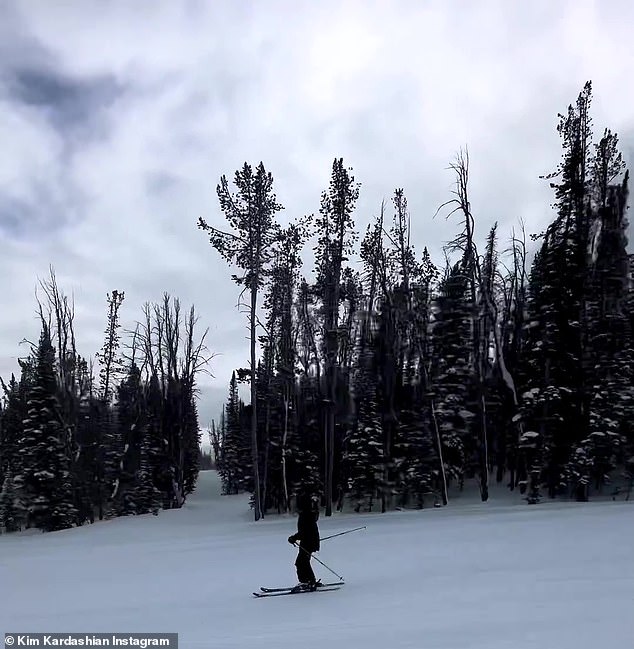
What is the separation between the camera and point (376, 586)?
441 inches

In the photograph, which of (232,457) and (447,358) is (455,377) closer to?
(447,358)

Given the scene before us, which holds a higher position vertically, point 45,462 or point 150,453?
point 150,453

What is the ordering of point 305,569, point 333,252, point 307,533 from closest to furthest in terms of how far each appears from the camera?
point 305,569
point 307,533
point 333,252

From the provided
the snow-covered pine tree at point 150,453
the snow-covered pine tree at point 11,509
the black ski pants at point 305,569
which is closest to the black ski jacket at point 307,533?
the black ski pants at point 305,569

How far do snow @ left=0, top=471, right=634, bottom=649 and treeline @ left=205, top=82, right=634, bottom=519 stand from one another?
514 centimetres

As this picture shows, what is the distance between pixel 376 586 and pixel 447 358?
76.6 feet

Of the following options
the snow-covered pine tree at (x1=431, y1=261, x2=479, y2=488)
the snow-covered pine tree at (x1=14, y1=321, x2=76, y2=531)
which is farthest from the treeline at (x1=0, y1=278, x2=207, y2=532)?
the snow-covered pine tree at (x1=431, y1=261, x2=479, y2=488)

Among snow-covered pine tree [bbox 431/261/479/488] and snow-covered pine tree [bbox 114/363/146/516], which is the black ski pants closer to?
snow-covered pine tree [bbox 431/261/479/488]

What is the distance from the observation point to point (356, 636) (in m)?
7.33

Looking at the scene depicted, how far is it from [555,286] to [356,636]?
23.7m

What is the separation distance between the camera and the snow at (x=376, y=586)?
24.1 ft

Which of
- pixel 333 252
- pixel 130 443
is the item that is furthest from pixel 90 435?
pixel 333 252

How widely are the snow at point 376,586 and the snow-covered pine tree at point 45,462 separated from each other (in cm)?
1125

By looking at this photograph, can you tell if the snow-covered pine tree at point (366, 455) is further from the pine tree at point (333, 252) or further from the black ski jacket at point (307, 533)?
the black ski jacket at point (307, 533)
